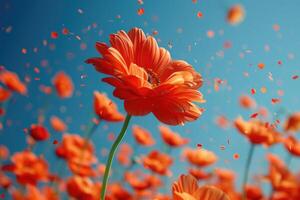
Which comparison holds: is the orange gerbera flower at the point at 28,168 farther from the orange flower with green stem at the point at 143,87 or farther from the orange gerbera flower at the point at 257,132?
the orange flower with green stem at the point at 143,87

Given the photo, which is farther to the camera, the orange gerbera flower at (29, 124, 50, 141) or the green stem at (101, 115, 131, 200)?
the orange gerbera flower at (29, 124, 50, 141)

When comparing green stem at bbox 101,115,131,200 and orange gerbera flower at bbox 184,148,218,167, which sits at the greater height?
orange gerbera flower at bbox 184,148,218,167

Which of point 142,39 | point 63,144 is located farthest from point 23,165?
point 142,39

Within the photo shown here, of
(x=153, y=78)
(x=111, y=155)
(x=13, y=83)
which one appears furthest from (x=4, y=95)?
(x=111, y=155)

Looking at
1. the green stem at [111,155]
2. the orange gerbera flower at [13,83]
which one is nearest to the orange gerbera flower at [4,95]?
the orange gerbera flower at [13,83]

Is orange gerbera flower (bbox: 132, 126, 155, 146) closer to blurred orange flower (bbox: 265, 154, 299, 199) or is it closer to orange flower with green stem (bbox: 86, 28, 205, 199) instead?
blurred orange flower (bbox: 265, 154, 299, 199)

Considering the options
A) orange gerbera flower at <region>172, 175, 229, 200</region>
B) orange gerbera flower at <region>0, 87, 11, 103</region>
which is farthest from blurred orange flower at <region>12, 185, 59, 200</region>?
orange gerbera flower at <region>172, 175, 229, 200</region>

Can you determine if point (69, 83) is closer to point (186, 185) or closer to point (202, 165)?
point (202, 165)

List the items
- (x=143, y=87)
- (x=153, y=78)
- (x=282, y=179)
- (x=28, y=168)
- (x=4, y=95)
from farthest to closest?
(x=4, y=95), (x=282, y=179), (x=28, y=168), (x=153, y=78), (x=143, y=87)

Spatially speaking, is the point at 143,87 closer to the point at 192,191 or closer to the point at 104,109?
the point at 192,191
